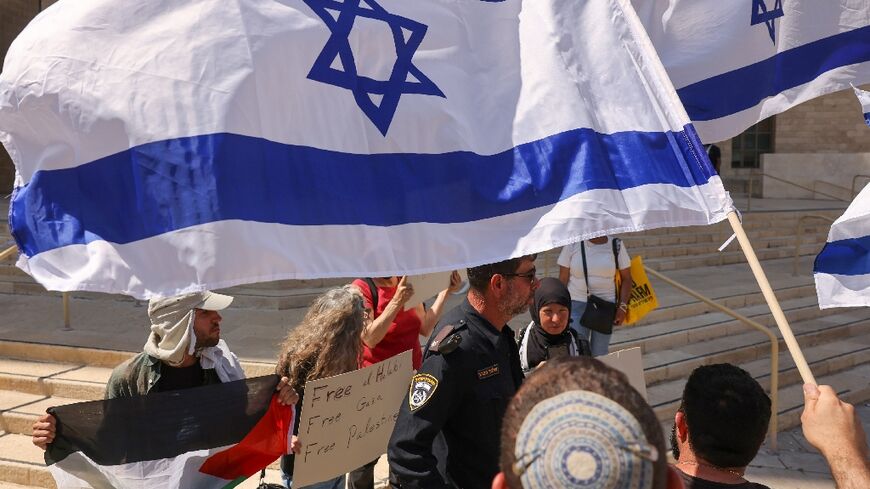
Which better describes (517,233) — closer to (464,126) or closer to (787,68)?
(464,126)

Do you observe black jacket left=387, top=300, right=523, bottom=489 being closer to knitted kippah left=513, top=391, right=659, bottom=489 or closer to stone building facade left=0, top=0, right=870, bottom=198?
knitted kippah left=513, top=391, right=659, bottom=489

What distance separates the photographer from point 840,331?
33.1ft

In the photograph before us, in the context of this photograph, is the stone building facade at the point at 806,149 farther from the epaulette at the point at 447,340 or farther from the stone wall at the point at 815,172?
the epaulette at the point at 447,340

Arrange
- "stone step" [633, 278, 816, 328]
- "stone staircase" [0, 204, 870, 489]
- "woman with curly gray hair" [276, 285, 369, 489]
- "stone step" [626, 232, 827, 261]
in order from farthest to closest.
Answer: "stone step" [626, 232, 827, 261]
"stone step" [633, 278, 816, 328]
"stone staircase" [0, 204, 870, 489]
"woman with curly gray hair" [276, 285, 369, 489]

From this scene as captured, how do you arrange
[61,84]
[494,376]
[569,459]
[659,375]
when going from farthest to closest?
[659,375] < [494,376] < [61,84] < [569,459]

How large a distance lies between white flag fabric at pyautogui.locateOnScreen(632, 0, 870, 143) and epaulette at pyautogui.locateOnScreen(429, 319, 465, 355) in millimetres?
1560

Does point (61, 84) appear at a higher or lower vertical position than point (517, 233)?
higher

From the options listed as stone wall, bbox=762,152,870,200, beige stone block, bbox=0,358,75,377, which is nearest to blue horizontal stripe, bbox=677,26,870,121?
beige stone block, bbox=0,358,75,377

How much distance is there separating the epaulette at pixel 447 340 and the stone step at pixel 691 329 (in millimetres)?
5153

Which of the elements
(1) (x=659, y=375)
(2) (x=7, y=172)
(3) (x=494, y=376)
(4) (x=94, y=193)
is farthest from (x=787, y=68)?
(2) (x=7, y=172)

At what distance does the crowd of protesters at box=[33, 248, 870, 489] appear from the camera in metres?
1.38

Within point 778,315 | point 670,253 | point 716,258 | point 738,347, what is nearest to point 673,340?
point 738,347

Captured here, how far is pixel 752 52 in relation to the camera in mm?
3816

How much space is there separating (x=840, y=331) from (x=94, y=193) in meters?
9.72
